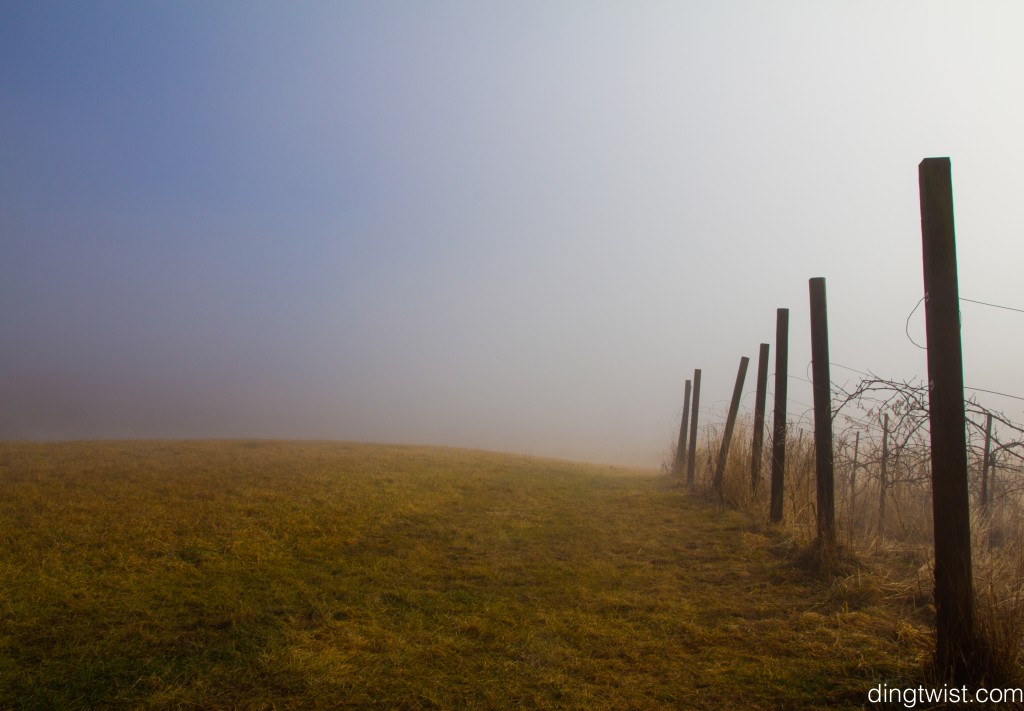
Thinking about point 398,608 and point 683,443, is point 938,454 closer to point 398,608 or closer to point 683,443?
point 398,608

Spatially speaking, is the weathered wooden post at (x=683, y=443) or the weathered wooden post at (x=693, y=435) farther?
the weathered wooden post at (x=683, y=443)

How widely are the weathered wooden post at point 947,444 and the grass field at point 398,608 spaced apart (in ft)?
1.21

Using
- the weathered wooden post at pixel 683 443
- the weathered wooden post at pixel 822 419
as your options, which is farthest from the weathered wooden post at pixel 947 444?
the weathered wooden post at pixel 683 443

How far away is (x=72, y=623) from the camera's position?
4.67 metres

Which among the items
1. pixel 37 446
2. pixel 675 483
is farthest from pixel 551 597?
pixel 37 446

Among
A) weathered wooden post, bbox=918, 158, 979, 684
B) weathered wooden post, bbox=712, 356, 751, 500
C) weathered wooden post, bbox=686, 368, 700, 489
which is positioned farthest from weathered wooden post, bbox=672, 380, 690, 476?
weathered wooden post, bbox=918, 158, 979, 684

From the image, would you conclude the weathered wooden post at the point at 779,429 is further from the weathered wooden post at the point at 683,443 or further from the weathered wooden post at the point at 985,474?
the weathered wooden post at the point at 683,443

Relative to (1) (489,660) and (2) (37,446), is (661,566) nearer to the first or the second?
(1) (489,660)

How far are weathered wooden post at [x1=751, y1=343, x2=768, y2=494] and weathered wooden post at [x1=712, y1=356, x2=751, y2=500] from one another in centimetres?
135

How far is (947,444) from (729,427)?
867cm

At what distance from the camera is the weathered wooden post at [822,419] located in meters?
6.75

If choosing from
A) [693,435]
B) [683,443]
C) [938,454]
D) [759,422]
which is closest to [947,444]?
[938,454]

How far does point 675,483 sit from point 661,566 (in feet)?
31.4

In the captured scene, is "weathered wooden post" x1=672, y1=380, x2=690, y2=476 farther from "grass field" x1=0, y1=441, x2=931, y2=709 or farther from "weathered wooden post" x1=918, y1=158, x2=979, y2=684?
"weathered wooden post" x1=918, y1=158, x2=979, y2=684
